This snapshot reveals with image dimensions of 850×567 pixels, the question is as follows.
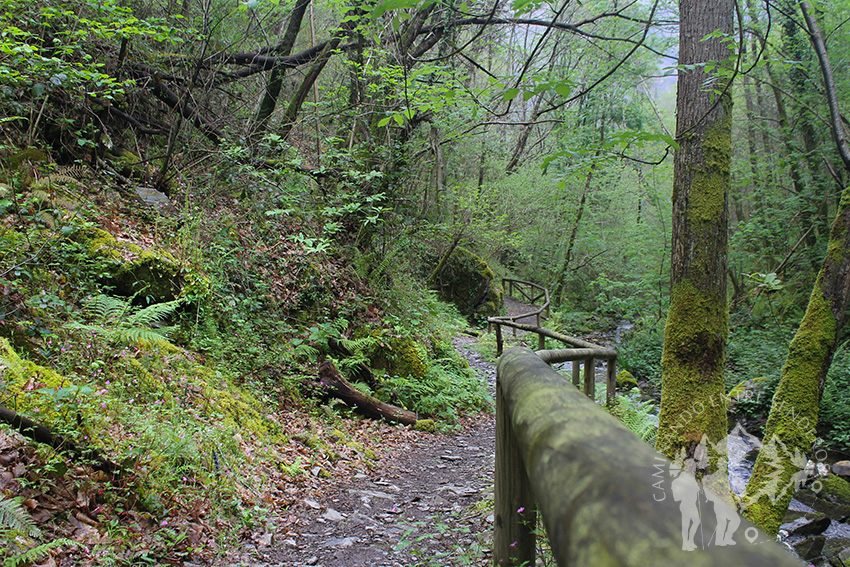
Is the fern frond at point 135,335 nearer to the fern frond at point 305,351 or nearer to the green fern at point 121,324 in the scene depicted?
the green fern at point 121,324

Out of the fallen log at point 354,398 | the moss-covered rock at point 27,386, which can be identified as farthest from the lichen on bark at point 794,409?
the moss-covered rock at point 27,386

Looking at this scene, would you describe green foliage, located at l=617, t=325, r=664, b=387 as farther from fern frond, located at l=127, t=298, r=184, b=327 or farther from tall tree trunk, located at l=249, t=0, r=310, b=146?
fern frond, located at l=127, t=298, r=184, b=327

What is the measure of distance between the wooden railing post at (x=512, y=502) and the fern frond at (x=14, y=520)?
2200 millimetres

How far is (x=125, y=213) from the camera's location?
6.43 meters

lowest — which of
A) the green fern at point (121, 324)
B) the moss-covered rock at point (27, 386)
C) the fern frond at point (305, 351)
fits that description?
the fern frond at point (305, 351)

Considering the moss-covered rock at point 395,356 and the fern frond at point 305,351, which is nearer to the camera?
the fern frond at point 305,351

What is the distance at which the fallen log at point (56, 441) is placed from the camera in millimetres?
2826

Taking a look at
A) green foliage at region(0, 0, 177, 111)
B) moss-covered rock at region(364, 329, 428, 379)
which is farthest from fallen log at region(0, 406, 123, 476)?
moss-covered rock at region(364, 329, 428, 379)

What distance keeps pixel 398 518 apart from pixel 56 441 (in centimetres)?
266

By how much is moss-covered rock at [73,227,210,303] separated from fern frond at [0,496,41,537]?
3.02 metres

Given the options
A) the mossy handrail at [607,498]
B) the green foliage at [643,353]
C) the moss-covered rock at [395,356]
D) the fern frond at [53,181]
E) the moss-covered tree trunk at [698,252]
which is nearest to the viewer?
the mossy handrail at [607,498]

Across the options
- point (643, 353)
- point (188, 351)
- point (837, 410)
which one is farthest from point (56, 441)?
point (643, 353)

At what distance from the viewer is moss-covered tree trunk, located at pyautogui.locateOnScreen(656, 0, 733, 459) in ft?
14.4

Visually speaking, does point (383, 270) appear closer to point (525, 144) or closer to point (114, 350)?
point (114, 350)
